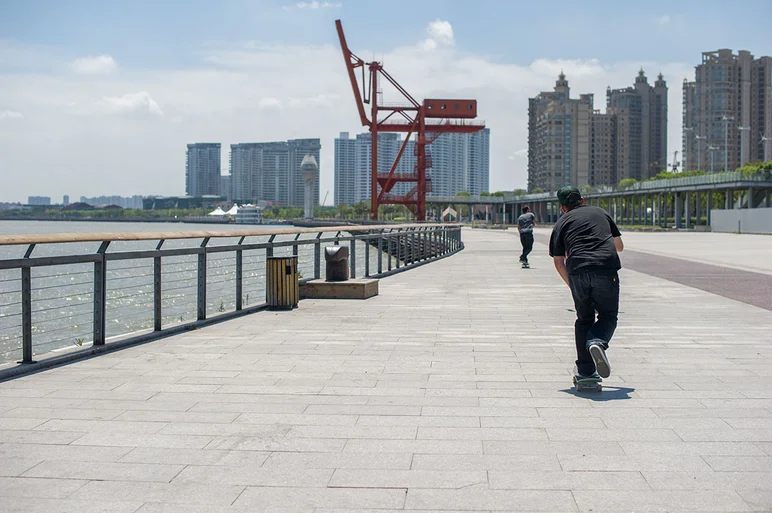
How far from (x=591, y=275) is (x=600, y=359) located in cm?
65

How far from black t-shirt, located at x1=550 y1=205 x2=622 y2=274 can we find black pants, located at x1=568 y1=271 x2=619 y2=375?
0.26ft

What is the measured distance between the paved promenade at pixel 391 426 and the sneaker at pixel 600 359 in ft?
0.75

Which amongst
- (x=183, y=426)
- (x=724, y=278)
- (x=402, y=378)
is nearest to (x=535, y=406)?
(x=402, y=378)

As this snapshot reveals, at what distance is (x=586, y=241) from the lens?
6.21 m

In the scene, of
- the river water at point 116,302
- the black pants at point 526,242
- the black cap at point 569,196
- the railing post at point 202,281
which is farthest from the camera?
the black pants at point 526,242

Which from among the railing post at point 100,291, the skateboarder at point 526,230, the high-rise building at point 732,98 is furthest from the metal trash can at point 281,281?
the high-rise building at point 732,98

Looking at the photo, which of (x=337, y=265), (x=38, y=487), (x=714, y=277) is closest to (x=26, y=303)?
(x=38, y=487)

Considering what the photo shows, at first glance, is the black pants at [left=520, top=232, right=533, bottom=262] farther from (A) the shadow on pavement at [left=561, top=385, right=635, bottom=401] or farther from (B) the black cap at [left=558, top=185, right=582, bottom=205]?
(A) the shadow on pavement at [left=561, top=385, right=635, bottom=401]

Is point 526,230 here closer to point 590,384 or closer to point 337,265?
point 337,265

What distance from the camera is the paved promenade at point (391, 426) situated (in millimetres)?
3902

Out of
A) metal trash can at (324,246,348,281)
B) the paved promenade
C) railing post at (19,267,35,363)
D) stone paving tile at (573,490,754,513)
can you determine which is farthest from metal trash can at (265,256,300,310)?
stone paving tile at (573,490,754,513)

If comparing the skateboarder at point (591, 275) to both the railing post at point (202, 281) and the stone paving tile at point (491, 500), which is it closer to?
the stone paving tile at point (491, 500)

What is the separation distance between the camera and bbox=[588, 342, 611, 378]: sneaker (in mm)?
5992

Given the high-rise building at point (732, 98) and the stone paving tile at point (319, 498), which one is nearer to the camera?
the stone paving tile at point (319, 498)
